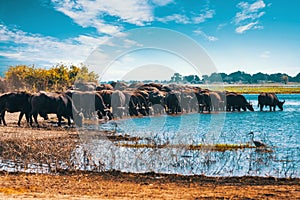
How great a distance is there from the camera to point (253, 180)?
10.7 metres

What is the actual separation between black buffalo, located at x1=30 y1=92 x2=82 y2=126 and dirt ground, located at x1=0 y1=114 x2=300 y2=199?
11160 mm

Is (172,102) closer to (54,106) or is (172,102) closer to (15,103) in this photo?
(54,106)

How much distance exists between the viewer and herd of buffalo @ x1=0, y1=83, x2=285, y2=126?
856 inches

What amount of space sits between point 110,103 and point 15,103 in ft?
38.8

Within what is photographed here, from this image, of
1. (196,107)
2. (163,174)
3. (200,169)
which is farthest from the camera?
(196,107)

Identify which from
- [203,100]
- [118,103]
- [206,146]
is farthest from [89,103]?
[203,100]

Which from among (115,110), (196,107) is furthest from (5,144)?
(196,107)

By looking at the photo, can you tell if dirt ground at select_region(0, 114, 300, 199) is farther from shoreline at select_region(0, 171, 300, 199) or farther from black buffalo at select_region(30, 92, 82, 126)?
black buffalo at select_region(30, 92, 82, 126)

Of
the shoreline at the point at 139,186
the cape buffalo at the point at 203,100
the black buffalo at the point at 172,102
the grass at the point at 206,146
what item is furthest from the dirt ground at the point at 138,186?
the cape buffalo at the point at 203,100

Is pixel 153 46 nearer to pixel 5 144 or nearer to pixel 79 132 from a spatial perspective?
pixel 79 132

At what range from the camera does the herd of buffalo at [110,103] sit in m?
21.7

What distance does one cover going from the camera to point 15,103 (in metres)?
21.6

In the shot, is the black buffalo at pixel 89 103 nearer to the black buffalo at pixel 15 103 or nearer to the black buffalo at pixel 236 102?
the black buffalo at pixel 15 103

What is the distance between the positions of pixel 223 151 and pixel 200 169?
3.58m
